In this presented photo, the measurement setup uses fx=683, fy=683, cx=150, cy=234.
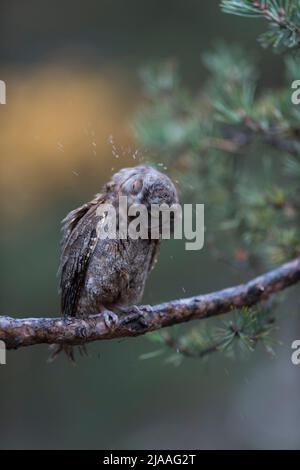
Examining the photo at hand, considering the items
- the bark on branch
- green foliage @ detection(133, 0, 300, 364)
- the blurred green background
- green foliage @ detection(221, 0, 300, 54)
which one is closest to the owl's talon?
the bark on branch

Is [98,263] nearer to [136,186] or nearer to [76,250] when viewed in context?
[76,250]

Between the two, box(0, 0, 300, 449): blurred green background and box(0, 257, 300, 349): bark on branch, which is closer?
box(0, 257, 300, 349): bark on branch

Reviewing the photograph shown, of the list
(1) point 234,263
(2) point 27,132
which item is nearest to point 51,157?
(2) point 27,132

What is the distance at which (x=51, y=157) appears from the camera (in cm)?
489

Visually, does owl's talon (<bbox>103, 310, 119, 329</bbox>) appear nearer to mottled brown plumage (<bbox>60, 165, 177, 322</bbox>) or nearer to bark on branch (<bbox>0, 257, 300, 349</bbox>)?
bark on branch (<bbox>0, 257, 300, 349</bbox>)

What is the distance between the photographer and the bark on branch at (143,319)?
1705 mm

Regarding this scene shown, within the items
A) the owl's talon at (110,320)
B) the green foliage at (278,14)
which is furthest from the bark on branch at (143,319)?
the green foliage at (278,14)

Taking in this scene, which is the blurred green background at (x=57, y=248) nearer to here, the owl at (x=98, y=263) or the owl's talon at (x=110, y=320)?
the owl at (x=98, y=263)

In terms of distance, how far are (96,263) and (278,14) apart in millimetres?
894

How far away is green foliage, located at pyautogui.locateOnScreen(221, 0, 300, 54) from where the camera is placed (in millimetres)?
1931

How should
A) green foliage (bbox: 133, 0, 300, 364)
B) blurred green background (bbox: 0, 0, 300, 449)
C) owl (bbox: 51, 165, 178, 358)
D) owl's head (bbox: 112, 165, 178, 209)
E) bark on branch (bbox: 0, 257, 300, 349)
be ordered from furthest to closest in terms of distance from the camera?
blurred green background (bbox: 0, 0, 300, 449), green foliage (bbox: 133, 0, 300, 364), owl (bbox: 51, 165, 178, 358), owl's head (bbox: 112, 165, 178, 209), bark on branch (bbox: 0, 257, 300, 349)

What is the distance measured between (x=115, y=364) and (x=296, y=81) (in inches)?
127

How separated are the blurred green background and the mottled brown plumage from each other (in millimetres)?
2295

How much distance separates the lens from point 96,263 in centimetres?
206
